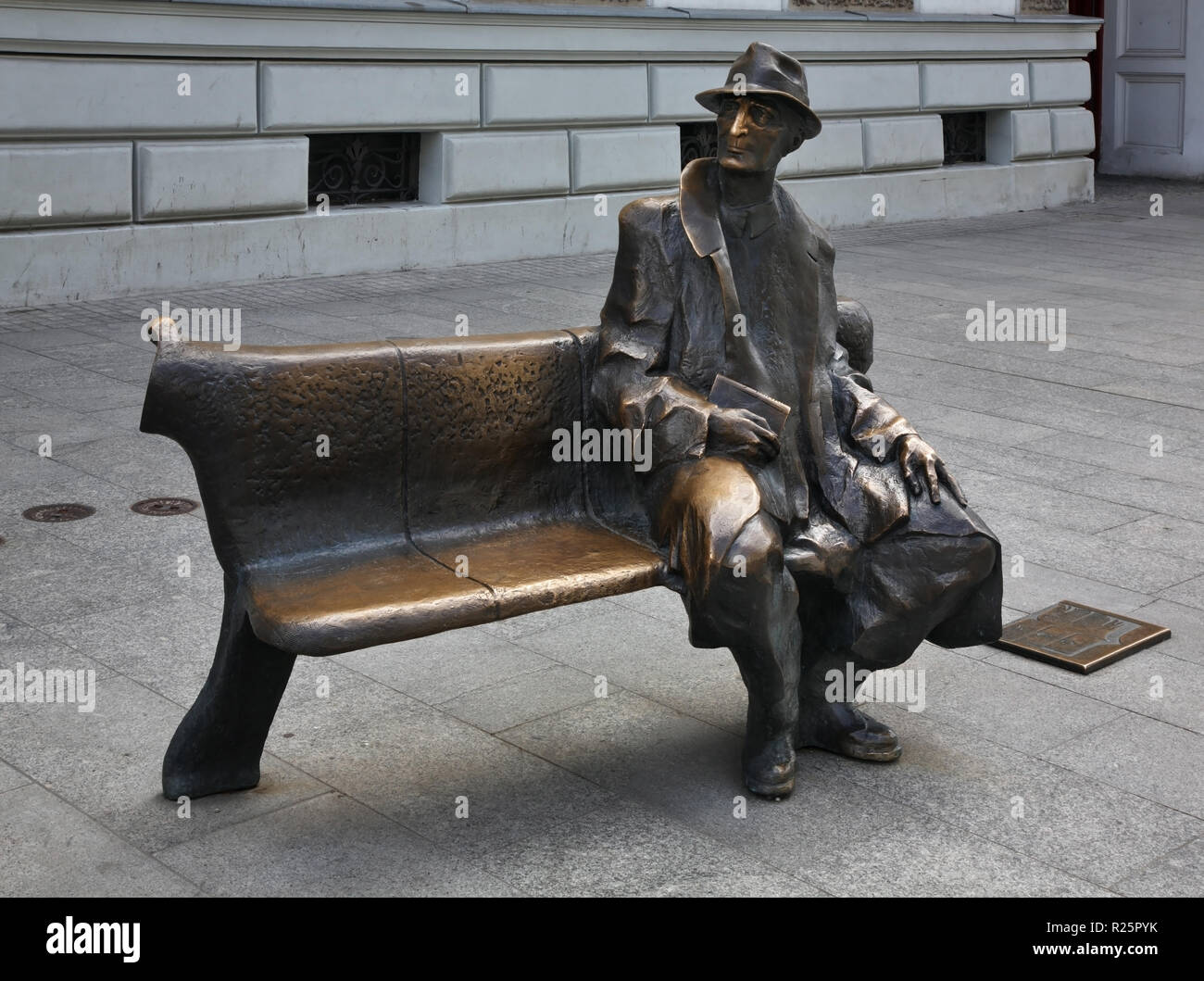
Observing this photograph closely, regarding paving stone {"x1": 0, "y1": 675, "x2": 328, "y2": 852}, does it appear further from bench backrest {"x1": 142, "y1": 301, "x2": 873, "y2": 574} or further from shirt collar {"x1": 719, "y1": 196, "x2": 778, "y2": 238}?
shirt collar {"x1": 719, "y1": 196, "x2": 778, "y2": 238}

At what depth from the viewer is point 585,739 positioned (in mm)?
4531

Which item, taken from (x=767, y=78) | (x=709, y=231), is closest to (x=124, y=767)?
(x=709, y=231)

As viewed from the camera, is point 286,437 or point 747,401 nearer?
point 286,437

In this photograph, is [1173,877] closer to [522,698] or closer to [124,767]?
[522,698]

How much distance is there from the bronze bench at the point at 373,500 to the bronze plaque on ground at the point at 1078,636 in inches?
59.9

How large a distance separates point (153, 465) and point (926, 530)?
3941 millimetres

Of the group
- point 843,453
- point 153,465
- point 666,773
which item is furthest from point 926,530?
point 153,465

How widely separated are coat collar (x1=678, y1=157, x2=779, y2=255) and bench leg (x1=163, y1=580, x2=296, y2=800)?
1.46m

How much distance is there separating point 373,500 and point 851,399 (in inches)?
51.3

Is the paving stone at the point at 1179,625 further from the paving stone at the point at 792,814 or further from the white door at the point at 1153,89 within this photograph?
the white door at the point at 1153,89

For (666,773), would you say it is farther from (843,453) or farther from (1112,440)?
(1112,440)

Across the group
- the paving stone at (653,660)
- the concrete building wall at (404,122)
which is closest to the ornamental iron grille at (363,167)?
the concrete building wall at (404,122)

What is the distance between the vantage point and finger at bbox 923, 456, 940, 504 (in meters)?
4.24

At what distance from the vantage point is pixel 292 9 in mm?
11008
